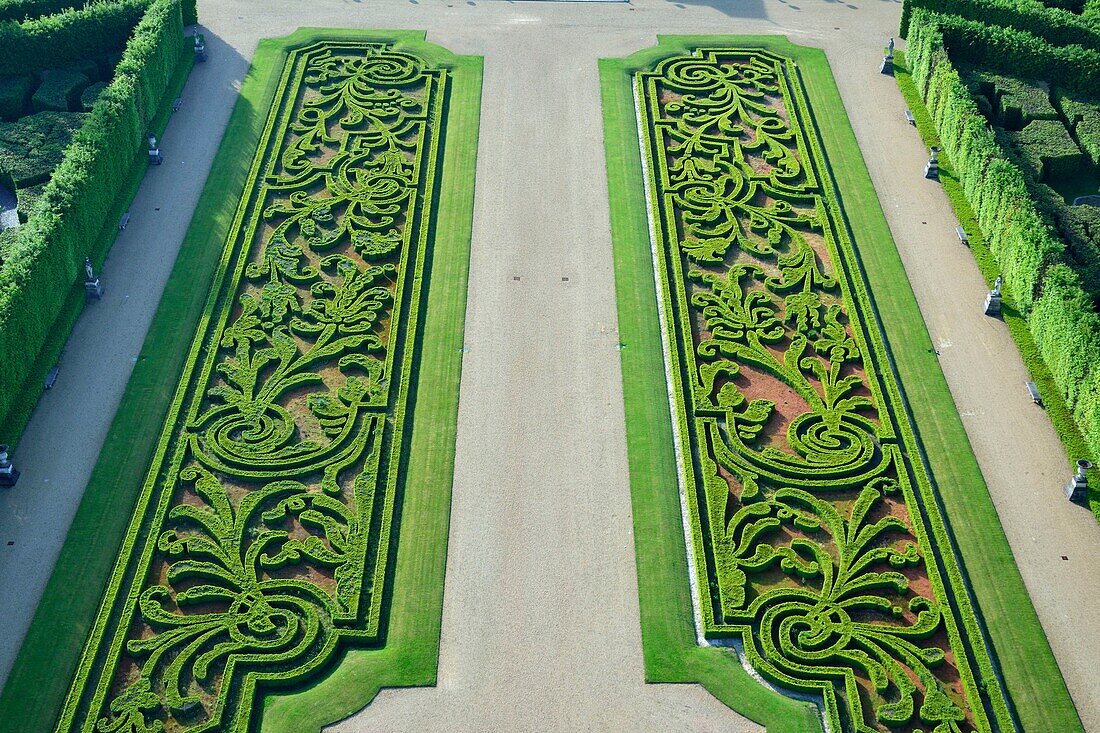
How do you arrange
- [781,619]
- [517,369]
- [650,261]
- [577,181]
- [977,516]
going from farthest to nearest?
[577,181], [650,261], [517,369], [977,516], [781,619]

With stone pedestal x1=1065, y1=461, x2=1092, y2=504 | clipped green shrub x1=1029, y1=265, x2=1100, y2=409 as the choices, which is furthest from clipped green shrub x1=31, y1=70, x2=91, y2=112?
stone pedestal x1=1065, y1=461, x2=1092, y2=504

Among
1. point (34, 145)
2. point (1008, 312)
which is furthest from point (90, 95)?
point (1008, 312)

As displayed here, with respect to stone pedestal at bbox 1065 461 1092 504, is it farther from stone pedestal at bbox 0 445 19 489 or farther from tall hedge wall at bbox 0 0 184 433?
tall hedge wall at bbox 0 0 184 433

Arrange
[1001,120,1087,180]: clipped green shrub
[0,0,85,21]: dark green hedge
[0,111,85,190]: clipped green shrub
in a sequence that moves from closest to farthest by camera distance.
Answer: [0,111,85,190]: clipped green shrub, [1001,120,1087,180]: clipped green shrub, [0,0,85,21]: dark green hedge

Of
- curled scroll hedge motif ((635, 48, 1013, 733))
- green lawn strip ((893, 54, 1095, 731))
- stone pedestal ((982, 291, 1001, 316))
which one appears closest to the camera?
green lawn strip ((893, 54, 1095, 731))

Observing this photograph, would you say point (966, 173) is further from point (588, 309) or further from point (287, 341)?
point (287, 341)

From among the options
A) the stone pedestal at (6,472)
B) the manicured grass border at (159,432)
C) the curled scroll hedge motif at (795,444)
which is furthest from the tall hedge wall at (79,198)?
the curled scroll hedge motif at (795,444)

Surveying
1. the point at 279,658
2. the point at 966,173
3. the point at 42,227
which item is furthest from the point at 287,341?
the point at 966,173
